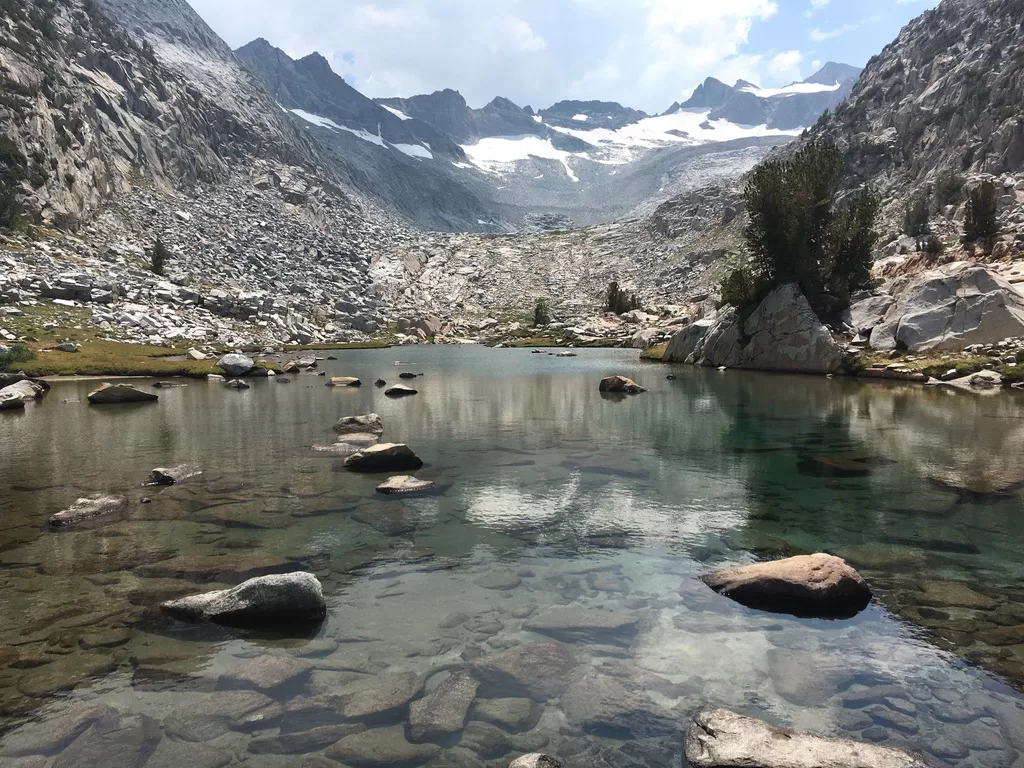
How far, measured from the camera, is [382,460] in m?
22.5

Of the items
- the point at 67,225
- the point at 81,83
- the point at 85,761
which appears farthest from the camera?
the point at 81,83

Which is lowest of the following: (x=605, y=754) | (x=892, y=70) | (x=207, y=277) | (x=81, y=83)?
(x=605, y=754)

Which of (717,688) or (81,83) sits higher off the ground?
(81,83)

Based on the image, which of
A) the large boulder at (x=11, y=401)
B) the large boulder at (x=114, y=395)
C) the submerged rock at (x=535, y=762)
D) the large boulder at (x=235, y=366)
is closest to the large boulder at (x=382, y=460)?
the submerged rock at (x=535, y=762)

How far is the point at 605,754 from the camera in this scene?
7.57 m

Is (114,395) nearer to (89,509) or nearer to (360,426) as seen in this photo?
(360,426)

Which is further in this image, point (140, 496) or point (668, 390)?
point (668, 390)

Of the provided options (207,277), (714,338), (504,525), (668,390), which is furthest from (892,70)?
(504,525)

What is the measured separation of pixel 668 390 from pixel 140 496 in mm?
39342

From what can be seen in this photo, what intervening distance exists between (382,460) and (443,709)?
14.7 m

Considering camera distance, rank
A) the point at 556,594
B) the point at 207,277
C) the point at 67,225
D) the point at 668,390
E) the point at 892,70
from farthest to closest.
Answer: the point at 892,70 < the point at 207,277 < the point at 67,225 < the point at 668,390 < the point at 556,594

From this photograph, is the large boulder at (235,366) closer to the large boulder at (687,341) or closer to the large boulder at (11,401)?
the large boulder at (11,401)

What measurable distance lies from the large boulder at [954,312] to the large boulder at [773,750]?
54.8m

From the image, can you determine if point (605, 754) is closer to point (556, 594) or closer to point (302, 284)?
point (556, 594)
